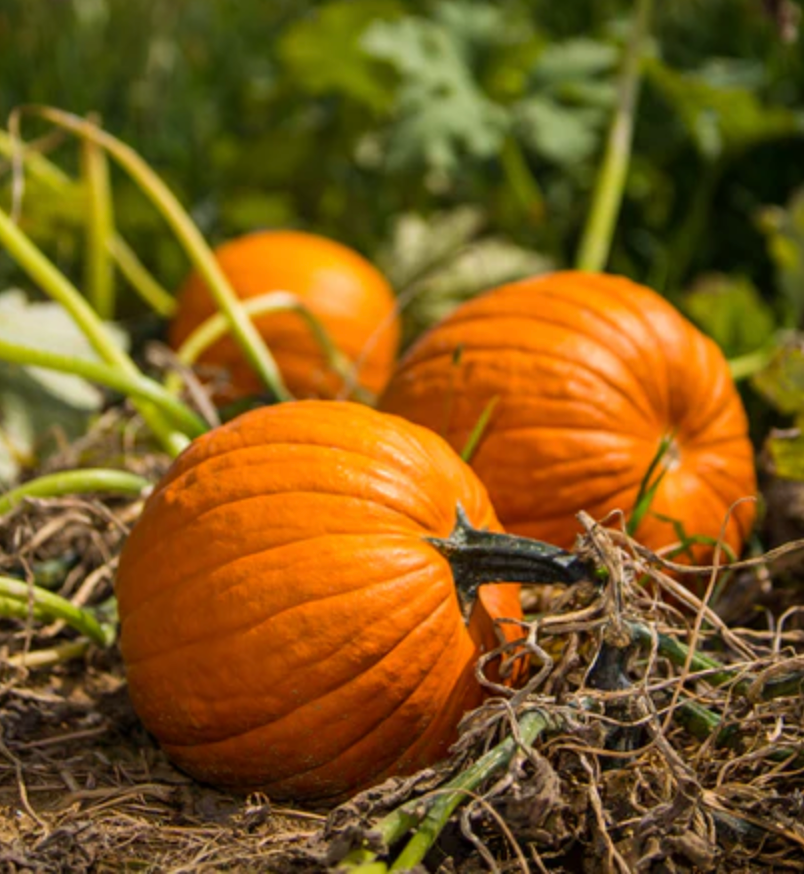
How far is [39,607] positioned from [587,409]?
2.95 feet

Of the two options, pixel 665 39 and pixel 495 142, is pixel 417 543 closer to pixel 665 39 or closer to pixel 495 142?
pixel 495 142

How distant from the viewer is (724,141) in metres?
3.76

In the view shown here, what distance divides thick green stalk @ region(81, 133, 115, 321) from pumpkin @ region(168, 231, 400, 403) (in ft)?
0.64

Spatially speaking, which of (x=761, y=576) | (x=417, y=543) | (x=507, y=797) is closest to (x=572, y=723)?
(x=507, y=797)

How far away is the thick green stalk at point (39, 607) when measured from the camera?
1936mm

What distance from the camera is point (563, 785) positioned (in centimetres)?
161

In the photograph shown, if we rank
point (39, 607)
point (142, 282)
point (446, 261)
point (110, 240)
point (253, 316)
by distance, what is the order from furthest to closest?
1. point (446, 261)
2. point (142, 282)
3. point (110, 240)
4. point (253, 316)
5. point (39, 607)

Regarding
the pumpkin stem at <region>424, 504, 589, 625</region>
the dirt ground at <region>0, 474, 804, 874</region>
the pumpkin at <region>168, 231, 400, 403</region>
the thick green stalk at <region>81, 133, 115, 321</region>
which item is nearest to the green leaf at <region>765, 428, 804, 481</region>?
the dirt ground at <region>0, 474, 804, 874</region>

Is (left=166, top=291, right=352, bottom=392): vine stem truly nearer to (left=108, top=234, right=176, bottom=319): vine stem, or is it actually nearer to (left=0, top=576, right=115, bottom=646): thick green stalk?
(left=108, top=234, right=176, bottom=319): vine stem

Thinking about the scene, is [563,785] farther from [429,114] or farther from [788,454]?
[429,114]

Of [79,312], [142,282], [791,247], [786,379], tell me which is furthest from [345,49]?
[786,379]

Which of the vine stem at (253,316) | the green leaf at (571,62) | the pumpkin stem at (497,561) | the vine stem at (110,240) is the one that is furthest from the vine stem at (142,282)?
the pumpkin stem at (497,561)

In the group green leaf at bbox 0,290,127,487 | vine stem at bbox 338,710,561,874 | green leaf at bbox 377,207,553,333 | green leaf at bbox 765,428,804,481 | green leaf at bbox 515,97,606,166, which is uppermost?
vine stem at bbox 338,710,561,874

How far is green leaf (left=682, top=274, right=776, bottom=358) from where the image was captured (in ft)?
10.4
